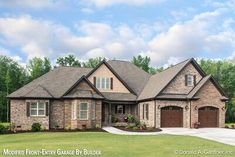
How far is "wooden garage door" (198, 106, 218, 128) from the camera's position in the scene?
37062mm

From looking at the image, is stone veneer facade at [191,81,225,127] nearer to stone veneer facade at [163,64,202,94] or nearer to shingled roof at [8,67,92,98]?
stone veneer facade at [163,64,202,94]

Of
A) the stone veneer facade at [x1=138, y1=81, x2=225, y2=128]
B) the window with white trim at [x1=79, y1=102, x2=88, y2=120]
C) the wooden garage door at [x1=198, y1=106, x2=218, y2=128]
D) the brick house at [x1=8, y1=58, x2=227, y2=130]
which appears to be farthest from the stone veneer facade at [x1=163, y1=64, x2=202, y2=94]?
the window with white trim at [x1=79, y1=102, x2=88, y2=120]

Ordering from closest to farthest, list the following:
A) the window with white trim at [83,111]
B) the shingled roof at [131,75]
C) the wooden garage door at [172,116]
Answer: the window with white trim at [83,111] → the wooden garage door at [172,116] → the shingled roof at [131,75]

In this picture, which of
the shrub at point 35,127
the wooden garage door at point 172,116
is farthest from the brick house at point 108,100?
the shrub at point 35,127

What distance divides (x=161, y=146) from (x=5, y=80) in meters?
56.7

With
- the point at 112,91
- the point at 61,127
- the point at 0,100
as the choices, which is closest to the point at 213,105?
the point at 112,91

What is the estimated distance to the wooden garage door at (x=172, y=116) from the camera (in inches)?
1439

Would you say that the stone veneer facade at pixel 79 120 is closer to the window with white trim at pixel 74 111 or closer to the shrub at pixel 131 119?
the window with white trim at pixel 74 111

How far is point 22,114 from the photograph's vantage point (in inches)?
1384

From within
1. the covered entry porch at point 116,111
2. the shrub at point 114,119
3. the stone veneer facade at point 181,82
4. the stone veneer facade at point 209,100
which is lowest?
the shrub at point 114,119

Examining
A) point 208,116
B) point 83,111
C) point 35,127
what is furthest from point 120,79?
point 35,127

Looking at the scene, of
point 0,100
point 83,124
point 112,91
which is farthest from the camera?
point 0,100

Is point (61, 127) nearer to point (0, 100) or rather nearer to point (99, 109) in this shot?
point (99, 109)

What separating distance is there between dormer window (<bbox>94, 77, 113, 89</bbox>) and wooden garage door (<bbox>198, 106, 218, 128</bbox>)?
10.2 m
